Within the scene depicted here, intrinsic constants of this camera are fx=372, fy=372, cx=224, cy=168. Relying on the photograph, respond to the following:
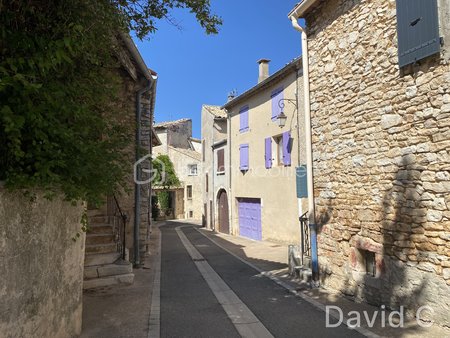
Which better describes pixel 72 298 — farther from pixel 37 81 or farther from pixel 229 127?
pixel 229 127

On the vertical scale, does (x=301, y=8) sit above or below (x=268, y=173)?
above

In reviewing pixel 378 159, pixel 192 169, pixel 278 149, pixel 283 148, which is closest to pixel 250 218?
pixel 278 149

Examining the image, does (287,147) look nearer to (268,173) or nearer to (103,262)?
(268,173)

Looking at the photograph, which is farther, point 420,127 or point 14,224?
point 420,127

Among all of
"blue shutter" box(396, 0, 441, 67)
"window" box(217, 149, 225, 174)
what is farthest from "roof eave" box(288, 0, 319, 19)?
"window" box(217, 149, 225, 174)

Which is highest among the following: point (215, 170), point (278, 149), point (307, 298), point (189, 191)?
point (278, 149)

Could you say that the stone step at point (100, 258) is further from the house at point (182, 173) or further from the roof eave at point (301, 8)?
the house at point (182, 173)

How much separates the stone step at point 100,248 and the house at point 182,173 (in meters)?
22.8

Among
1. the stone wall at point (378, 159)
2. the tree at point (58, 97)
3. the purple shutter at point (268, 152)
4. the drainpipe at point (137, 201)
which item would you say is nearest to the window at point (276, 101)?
the purple shutter at point (268, 152)

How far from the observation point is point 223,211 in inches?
851

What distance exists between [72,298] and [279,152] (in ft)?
40.2

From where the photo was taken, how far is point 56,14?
354cm

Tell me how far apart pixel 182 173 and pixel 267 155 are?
56.0ft

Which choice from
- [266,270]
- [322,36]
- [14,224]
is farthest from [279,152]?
[14,224]
